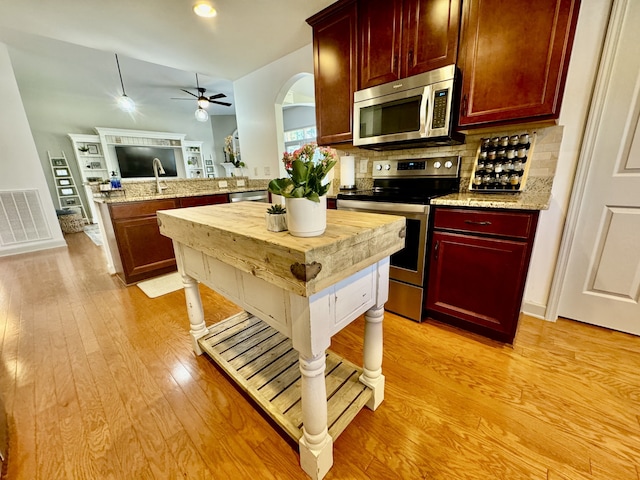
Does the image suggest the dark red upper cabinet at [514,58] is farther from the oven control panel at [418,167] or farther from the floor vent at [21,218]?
the floor vent at [21,218]

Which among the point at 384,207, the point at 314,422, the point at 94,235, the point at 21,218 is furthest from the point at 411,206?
the point at 94,235

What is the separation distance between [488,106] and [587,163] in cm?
74

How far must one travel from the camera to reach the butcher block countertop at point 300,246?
65 cm

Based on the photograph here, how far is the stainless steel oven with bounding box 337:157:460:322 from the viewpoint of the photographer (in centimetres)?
170

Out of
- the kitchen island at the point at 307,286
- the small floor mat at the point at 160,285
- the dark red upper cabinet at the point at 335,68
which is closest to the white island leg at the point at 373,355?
the kitchen island at the point at 307,286

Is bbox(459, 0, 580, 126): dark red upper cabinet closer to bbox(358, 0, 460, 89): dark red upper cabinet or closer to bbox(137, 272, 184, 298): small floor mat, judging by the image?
bbox(358, 0, 460, 89): dark red upper cabinet

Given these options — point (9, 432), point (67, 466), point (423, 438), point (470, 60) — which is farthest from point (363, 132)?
point (9, 432)

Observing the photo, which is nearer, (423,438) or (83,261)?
(423,438)

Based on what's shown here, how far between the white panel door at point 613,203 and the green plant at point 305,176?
1.87 meters

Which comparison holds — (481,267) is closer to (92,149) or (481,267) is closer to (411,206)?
(411,206)

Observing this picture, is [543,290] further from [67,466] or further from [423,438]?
[67,466]

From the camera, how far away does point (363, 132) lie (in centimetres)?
204

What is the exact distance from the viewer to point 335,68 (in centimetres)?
215

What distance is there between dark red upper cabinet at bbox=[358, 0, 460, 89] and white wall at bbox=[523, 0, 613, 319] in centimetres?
72
